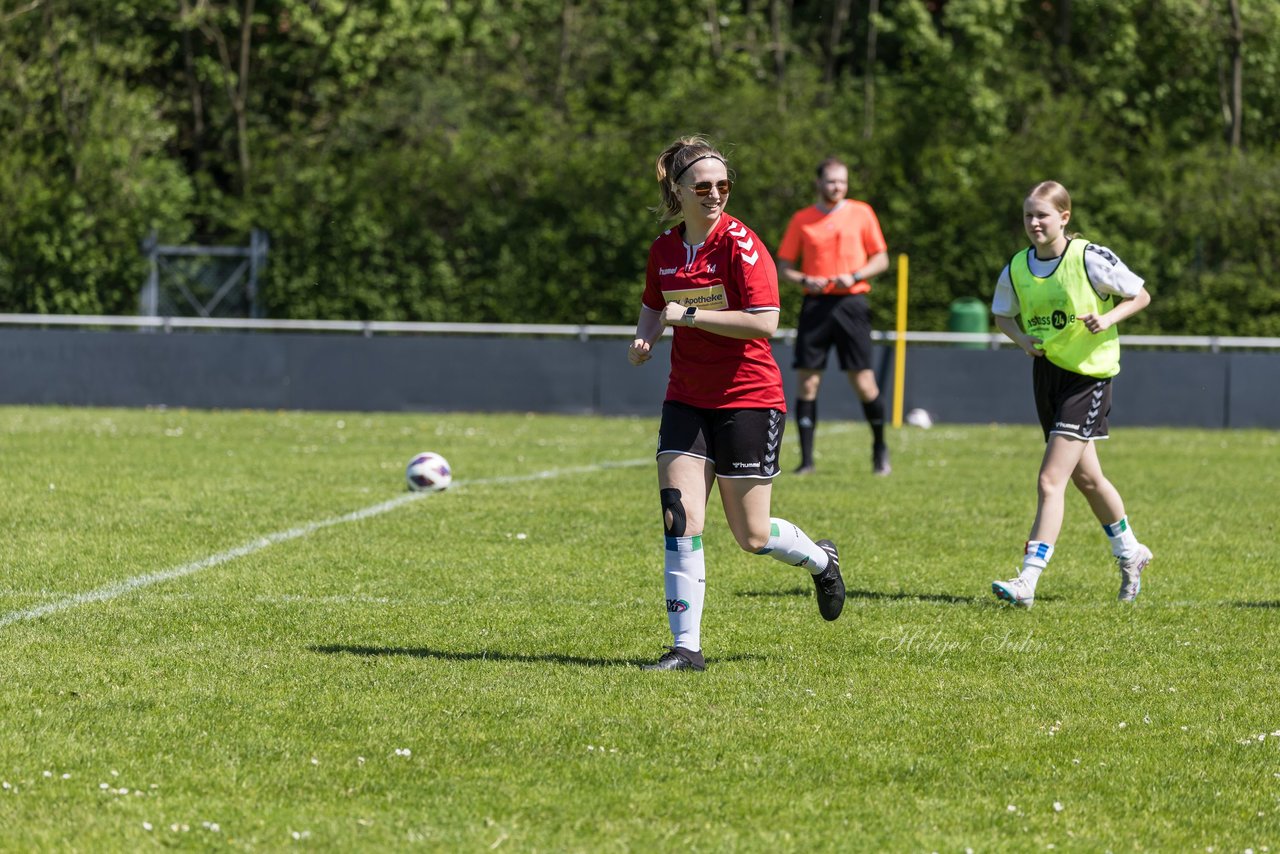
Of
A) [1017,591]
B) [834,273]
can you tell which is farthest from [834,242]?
[1017,591]

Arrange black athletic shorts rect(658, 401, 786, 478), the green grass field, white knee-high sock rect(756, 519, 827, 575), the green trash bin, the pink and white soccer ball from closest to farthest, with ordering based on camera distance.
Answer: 1. the green grass field
2. black athletic shorts rect(658, 401, 786, 478)
3. white knee-high sock rect(756, 519, 827, 575)
4. the pink and white soccer ball
5. the green trash bin

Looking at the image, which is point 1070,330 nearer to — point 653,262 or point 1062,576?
point 1062,576

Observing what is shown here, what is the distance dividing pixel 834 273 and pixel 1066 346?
209 inches

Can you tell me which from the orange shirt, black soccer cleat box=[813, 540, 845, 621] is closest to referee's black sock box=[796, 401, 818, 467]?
the orange shirt

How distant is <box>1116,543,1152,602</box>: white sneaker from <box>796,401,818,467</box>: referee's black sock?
17.8ft

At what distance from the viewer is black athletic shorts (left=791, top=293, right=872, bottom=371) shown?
12484 millimetres

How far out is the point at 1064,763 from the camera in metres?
4.68

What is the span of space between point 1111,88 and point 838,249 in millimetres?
16305

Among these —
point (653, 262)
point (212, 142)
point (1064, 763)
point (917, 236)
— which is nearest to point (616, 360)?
point (917, 236)

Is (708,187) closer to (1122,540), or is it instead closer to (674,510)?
(674,510)

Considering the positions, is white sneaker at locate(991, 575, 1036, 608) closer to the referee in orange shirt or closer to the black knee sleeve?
the black knee sleeve

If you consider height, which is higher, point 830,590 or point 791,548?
point 791,548

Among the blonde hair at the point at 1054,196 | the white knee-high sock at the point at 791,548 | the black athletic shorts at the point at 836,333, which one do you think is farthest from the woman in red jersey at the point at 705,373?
the black athletic shorts at the point at 836,333

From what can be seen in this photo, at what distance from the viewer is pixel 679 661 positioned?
5.79 meters
